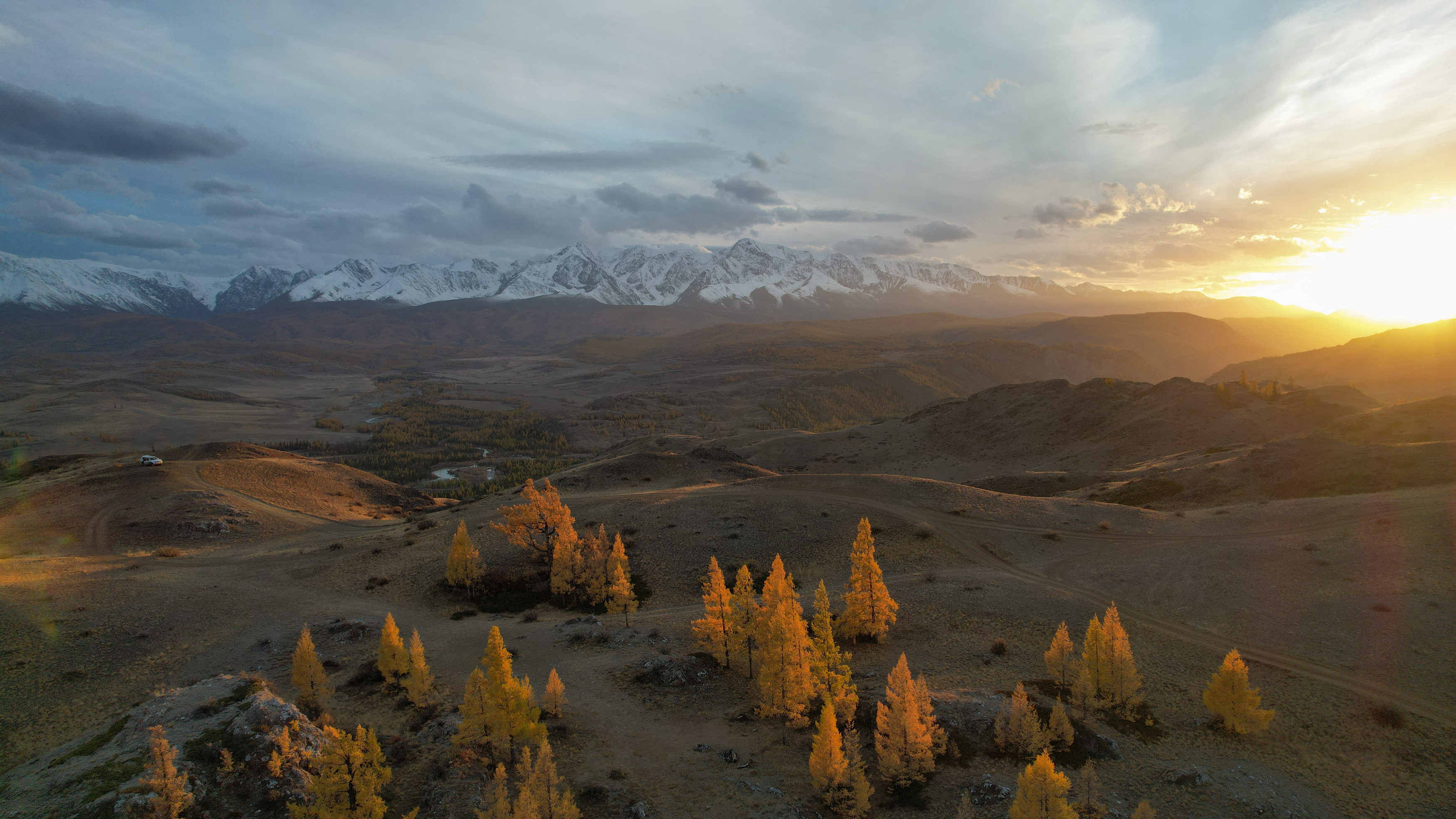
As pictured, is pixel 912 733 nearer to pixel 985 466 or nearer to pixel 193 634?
pixel 193 634

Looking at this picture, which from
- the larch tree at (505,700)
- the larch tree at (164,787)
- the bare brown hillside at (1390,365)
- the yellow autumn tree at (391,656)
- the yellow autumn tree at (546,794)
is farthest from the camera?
the bare brown hillside at (1390,365)

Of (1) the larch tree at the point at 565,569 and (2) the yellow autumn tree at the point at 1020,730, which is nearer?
(2) the yellow autumn tree at the point at 1020,730

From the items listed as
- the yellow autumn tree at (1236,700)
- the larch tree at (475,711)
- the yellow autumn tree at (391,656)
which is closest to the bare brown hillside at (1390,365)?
the yellow autumn tree at (1236,700)

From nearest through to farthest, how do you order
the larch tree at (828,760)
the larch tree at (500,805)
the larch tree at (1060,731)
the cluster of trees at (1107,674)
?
the larch tree at (500,805) → the larch tree at (828,760) → the larch tree at (1060,731) → the cluster of trees at (1107,674)

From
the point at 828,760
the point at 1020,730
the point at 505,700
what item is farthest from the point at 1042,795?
the point at 505,700

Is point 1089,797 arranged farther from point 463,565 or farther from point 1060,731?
point 463,565

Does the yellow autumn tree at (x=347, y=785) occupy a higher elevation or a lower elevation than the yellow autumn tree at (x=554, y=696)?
higher

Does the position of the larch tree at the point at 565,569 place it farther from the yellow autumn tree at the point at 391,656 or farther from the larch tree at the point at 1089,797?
the larch tree at the point at 1089,797
